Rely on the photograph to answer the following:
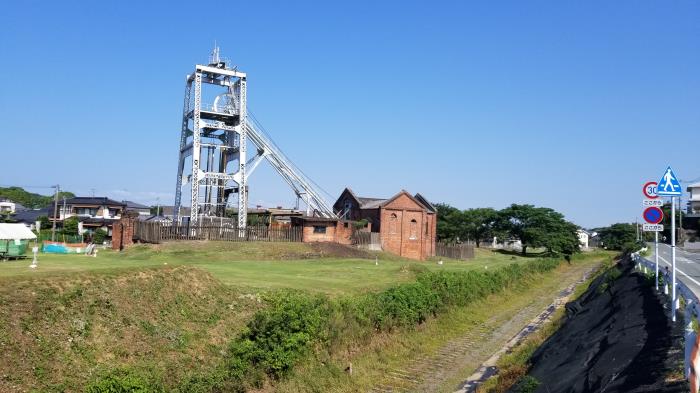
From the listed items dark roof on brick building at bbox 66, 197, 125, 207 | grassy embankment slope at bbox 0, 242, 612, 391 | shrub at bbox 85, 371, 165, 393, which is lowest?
shrub at bbox 85, 371, 165, 393

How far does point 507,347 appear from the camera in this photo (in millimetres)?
22469

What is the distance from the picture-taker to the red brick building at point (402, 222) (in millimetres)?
50625

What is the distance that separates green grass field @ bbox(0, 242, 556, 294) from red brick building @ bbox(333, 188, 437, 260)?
4.64 metres

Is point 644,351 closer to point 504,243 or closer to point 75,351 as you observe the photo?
point 75,351

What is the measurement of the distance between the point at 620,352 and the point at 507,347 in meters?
12.2

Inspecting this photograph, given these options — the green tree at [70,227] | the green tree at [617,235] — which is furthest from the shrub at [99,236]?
the green tree at [617,235]

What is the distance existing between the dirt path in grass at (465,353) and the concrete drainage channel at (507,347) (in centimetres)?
20

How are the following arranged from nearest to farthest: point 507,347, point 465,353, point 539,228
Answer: point 465,353 → point 507,347 → point 539,228

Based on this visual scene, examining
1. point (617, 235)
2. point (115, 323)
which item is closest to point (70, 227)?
point (115, 323)

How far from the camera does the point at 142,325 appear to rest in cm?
1436

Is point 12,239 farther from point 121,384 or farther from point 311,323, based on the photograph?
point 121,384

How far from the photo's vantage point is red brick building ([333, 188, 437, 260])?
50.6 metres

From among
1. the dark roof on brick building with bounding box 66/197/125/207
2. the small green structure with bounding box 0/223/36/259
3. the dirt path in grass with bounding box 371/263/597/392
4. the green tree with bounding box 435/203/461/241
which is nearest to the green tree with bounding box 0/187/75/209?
the dark roof on brick building with bounding box 66/197/125/207

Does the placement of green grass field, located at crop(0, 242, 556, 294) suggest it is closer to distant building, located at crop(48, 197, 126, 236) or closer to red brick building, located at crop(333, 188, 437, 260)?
red brick building, located at crop(333, 188, 437, 260)
